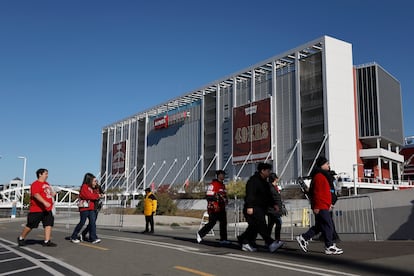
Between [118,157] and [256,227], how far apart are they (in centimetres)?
9050

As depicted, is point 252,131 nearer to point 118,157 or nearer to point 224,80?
point 224,80

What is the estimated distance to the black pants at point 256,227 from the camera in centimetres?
870

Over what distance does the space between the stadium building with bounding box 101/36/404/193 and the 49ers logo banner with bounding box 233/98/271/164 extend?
141mm

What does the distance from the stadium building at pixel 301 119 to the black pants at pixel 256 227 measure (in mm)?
44271

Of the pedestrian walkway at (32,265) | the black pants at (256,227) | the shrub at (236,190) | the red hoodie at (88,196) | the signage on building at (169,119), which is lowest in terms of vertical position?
the pedestrian walkway at (32,265)

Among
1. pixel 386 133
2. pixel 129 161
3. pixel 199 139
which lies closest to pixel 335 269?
pixel 386 133

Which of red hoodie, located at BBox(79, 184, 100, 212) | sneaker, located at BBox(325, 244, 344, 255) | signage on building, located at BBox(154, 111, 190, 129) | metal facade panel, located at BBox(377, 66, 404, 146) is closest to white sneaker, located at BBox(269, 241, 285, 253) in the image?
sneaker, located at BBox(325, 244, 344, 255)

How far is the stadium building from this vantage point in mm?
53312

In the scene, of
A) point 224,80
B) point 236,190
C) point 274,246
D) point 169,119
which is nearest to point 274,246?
point 274,246

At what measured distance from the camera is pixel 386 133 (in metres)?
Answer: 57.9

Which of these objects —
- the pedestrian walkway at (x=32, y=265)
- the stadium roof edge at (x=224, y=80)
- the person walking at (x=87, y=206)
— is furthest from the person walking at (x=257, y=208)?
the stadium roof edge at (x=224, y=80)

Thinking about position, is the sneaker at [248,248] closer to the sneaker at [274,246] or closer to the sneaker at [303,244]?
the sneaker at [274,246]

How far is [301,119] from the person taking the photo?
5531 cm

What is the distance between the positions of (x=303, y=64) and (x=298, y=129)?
28.7ft
